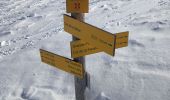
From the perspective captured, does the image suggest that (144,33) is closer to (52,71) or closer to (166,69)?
(166,69)

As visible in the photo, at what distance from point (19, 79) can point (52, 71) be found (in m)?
0.54

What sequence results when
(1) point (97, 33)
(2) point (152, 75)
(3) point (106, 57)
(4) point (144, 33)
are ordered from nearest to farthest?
1. (1) point (97, 33)
2. (2) point (152, 75)
3. (3) point (106, 57)
4. (4) point (144, 33)

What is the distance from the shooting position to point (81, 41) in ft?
8.33

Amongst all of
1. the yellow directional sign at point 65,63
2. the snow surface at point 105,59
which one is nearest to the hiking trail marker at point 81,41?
the yellow directional sign at point 65,63

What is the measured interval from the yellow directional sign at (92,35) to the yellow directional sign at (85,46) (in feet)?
0.35

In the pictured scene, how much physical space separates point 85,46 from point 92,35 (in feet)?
0.82

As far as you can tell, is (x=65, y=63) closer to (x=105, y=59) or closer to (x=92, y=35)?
(x=92, y=35)

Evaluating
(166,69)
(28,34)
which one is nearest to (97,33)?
(166,69)

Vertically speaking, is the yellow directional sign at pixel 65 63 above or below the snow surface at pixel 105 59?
above

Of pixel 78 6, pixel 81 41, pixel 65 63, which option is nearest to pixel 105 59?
pixel 65 63

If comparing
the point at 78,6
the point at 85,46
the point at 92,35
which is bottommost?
the point at 85,46

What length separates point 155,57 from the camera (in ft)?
13.8

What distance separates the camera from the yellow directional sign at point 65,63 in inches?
103

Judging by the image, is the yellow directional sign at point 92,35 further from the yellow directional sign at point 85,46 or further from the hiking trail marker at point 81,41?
the yellow directional sign at point 85,46
